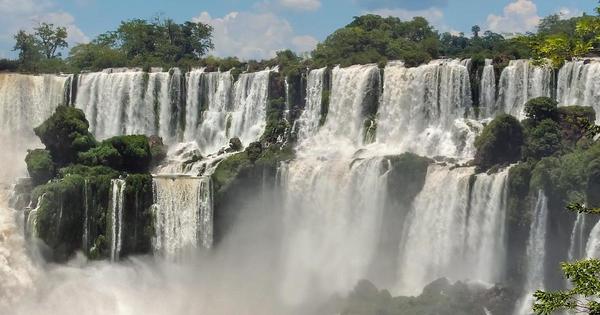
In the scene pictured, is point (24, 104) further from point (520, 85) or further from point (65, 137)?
point (520, 85)

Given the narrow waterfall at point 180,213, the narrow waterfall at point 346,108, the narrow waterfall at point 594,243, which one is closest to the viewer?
the narrow waterfall at point 594,243

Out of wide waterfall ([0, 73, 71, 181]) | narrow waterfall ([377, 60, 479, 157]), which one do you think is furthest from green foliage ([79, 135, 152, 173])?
narrow waterfall ([377, 60, 479, 157])

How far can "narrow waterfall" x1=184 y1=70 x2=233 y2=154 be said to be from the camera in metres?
47.0

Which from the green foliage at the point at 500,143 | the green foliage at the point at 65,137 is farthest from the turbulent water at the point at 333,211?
the green foliage at the point at 65,137

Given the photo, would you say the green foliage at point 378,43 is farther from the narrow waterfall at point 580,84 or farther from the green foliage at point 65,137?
the green foliage at point 65,137

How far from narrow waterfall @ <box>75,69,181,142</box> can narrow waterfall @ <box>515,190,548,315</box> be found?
2523cm

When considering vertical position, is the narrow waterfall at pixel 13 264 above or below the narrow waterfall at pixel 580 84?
below

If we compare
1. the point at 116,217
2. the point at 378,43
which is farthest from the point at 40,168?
the point at 378,43

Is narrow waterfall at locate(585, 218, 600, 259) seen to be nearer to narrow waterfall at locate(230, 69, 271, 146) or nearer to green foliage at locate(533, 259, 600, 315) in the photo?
green foliage at locate(533, 259, 600, 315)

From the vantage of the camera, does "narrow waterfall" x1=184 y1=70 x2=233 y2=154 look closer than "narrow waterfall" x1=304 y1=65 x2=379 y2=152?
No

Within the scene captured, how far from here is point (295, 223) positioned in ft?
125

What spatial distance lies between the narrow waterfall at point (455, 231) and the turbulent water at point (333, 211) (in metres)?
0.06

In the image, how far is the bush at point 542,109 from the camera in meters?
33.7

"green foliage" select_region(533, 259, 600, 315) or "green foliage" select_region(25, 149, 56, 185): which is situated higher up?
"green foliage" select_region(25, 149, 56, 185)
